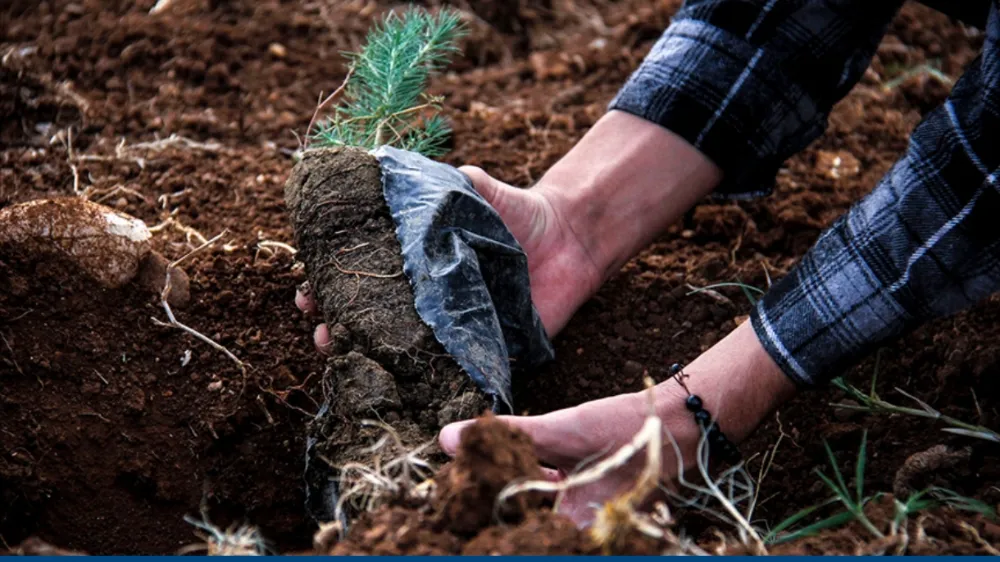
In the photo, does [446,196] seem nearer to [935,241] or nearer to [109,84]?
[935,241]

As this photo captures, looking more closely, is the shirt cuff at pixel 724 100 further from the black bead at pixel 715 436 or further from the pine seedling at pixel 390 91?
the black bead at pixel 715 436

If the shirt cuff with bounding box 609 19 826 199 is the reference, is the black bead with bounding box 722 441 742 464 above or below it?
below

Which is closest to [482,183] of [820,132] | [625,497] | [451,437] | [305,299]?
[305,299]

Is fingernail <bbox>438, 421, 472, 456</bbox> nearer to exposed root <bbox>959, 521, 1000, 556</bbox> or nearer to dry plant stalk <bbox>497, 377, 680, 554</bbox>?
dry plant stalk <bbox>497, 377, 680, 554</bbox>

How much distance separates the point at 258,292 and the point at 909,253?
119 cm

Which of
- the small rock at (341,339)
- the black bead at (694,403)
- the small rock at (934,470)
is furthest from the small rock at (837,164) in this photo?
the small rock at (341,339)

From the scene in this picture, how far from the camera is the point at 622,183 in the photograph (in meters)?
2.09

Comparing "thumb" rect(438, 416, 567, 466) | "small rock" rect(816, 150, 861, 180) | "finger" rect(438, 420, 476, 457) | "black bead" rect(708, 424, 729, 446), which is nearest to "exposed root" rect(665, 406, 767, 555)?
"black bead" rect(708, 424, 729, 446)

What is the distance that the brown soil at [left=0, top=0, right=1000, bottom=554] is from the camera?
5.82ft

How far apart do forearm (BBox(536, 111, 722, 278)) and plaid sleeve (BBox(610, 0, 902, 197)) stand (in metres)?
0.04

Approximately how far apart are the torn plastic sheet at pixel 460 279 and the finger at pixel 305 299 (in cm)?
25

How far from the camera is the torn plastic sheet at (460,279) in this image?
5.29 ft

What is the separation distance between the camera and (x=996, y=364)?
1.82 metres

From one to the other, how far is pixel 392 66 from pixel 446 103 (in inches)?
31.7
